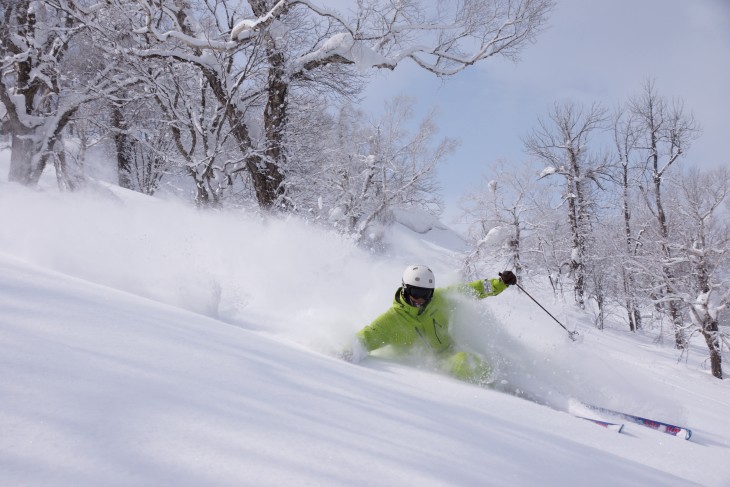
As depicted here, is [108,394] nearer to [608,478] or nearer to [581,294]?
[608,478]

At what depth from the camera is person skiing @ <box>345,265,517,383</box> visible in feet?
14.6

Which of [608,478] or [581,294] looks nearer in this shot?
[608,478]

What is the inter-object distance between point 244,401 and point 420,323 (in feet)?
11.0

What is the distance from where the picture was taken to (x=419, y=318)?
4.74 m

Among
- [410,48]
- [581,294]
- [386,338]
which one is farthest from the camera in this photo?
[581,294]

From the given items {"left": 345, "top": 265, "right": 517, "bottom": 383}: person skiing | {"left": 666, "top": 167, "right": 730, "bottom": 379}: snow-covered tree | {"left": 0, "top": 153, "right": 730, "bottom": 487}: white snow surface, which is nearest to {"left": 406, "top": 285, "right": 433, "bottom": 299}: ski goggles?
{"left": 345, "top": 265, "right": 517, "bottom": 383}: person skiing

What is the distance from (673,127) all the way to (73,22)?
25094mm

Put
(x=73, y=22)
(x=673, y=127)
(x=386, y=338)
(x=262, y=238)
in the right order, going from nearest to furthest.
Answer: (x=386, y=338) → (x=262, y=238) → (x=73, y=22) → (x=673, y=127)

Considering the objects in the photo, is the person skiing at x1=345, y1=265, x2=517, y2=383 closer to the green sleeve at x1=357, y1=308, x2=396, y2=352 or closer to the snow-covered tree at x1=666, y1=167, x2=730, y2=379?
the green sleeve at x1=357, y1=308, x2=396, y2=352

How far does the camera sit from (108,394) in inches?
52.1

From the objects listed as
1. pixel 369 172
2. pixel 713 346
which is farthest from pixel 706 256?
pixel 369 172

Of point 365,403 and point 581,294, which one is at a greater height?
point 581,294

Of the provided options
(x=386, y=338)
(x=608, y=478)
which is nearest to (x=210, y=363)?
(x=608, y=478)

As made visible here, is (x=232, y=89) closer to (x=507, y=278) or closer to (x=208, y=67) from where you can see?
(x=208, y=67)
